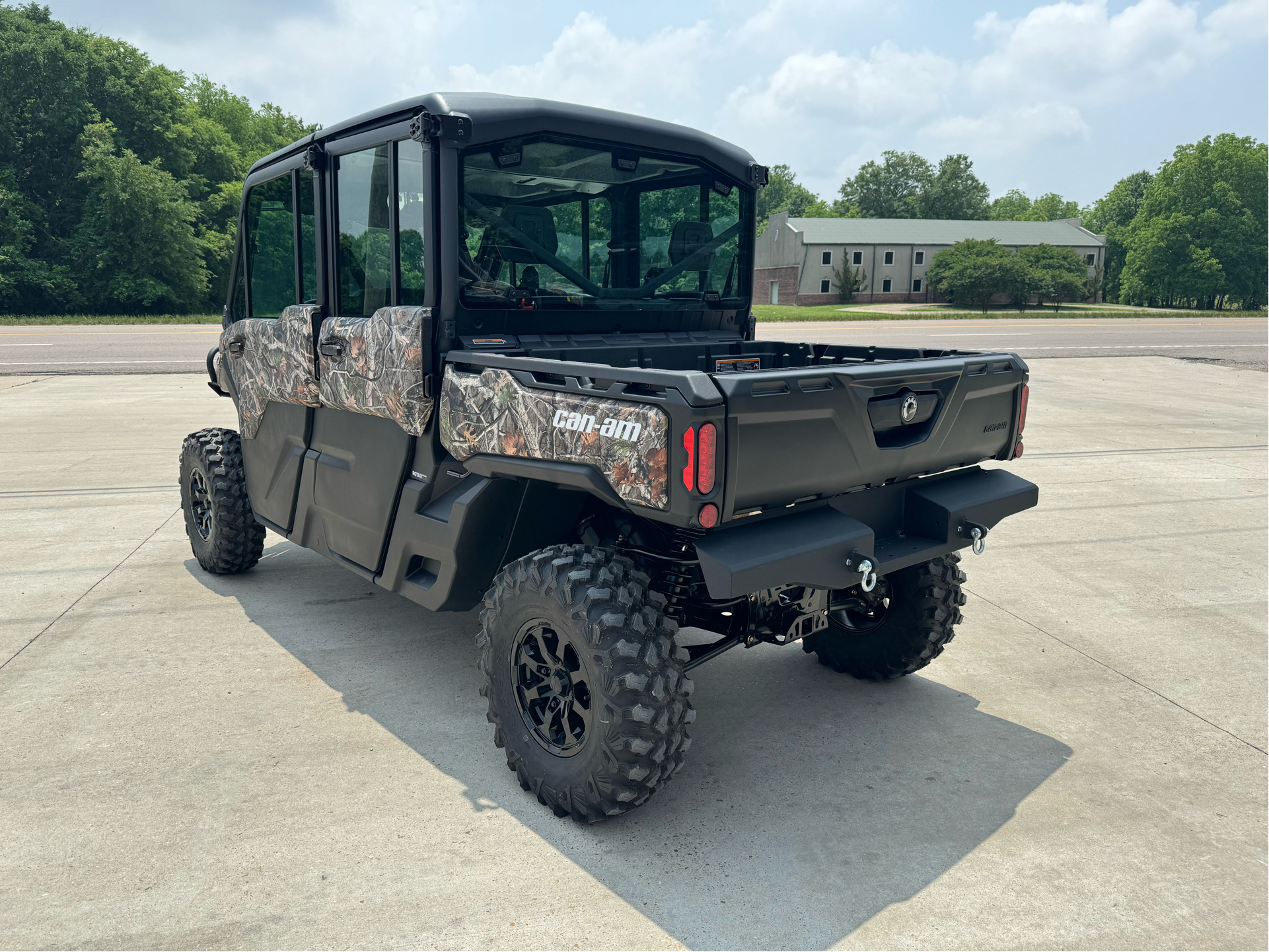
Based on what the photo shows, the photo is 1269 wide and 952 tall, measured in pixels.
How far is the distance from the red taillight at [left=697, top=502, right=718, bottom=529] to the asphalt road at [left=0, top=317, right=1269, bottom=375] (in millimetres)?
14123

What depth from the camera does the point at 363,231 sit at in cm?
413

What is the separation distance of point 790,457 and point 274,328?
3.11 metres

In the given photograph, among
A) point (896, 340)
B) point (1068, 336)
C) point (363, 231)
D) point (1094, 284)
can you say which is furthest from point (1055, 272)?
point (363, 231)

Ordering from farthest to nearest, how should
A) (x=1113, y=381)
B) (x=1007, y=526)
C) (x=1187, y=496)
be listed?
(x=1113, y=381) < (x=1187, y=496) < (x=1007, y=526)

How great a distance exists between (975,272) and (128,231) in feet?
145

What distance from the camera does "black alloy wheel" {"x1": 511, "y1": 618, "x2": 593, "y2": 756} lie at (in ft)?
10.4

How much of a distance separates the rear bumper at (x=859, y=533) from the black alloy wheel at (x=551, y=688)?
557mm

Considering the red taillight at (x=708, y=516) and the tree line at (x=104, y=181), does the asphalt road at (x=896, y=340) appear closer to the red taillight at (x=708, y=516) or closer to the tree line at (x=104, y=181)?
the tree line at (x=104, y=181)

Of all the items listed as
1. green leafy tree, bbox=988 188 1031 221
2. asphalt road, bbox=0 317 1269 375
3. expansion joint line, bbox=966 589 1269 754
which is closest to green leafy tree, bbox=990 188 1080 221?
green leafy tree, bbox=988 188 1031 221

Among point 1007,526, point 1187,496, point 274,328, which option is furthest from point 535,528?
point 1187,496

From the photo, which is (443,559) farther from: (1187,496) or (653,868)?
(1187,496)

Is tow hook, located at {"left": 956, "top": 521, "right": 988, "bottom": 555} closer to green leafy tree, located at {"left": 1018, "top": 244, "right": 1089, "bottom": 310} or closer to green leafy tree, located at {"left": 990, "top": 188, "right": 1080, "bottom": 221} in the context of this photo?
green leafy tree, located at {"left": 1018, "top": 244, "right": 1089, "bottom": 310}

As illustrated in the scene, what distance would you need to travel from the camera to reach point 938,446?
354 cm

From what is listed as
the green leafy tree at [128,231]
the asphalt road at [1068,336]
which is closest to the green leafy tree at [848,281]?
the asphalt road at [1068,336]
